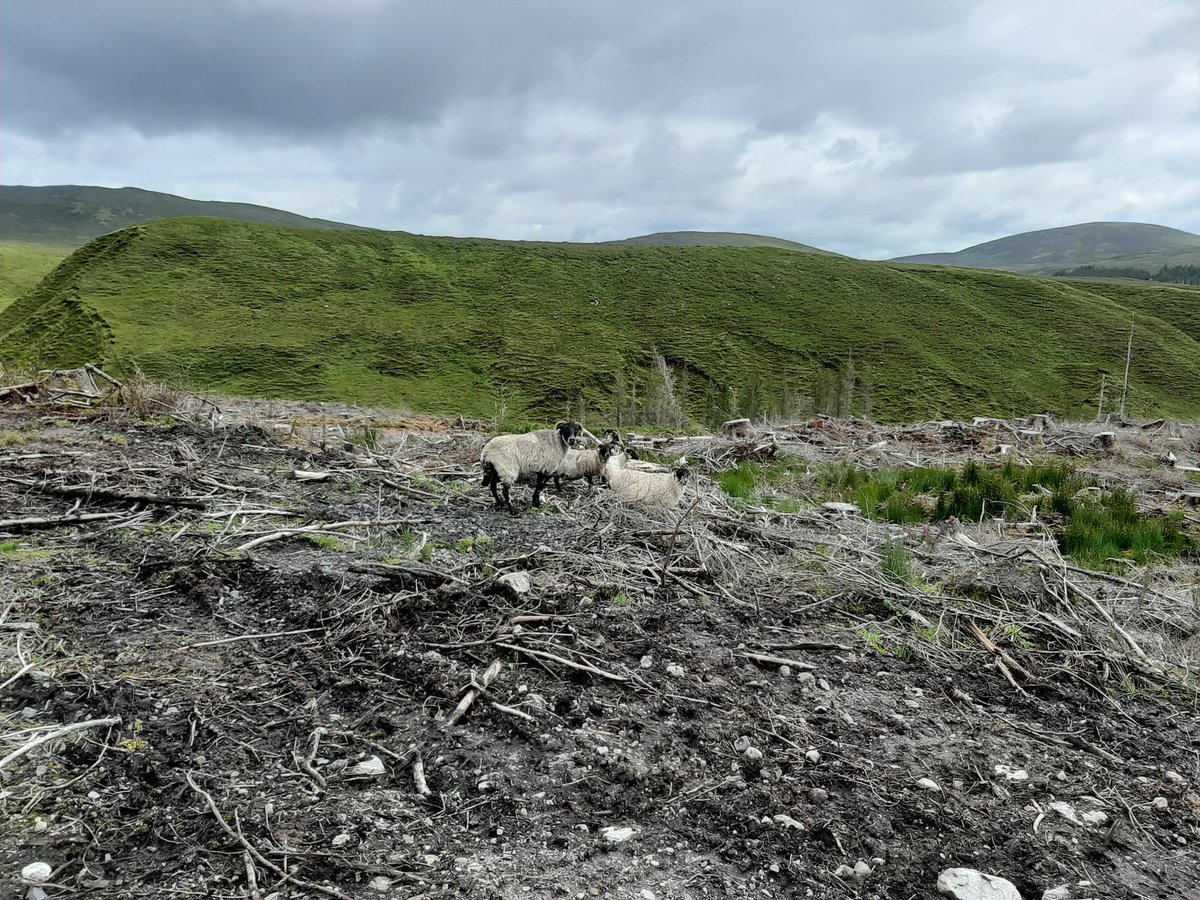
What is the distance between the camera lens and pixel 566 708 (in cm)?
390

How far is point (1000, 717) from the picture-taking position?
429cm

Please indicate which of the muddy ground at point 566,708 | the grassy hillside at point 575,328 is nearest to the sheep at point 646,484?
the muddy ground at point 566,708

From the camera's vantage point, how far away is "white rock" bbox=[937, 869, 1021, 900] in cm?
272

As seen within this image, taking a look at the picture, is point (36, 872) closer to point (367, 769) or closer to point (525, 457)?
point (367, 769)

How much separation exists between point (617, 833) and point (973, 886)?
153cm

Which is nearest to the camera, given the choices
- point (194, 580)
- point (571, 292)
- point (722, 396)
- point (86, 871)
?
point (86, 871)

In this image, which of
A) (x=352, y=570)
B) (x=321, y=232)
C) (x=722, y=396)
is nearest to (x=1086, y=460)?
(x=352, y=570)

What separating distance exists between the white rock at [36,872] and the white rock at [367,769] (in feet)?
3.80

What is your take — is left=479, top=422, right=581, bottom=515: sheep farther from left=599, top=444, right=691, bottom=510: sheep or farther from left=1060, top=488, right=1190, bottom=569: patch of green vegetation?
left=1060, top=488, right=1190, bottom=569: patch of green vegetation

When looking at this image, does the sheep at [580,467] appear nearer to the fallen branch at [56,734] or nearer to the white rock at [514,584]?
the white rock at [514,584]

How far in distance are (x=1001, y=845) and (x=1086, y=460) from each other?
49.9ft

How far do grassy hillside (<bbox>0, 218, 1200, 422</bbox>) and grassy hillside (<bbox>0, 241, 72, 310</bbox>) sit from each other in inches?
998

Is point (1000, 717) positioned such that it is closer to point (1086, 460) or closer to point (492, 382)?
point (1086, 460)

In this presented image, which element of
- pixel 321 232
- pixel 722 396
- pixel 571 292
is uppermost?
pixel 321 232
